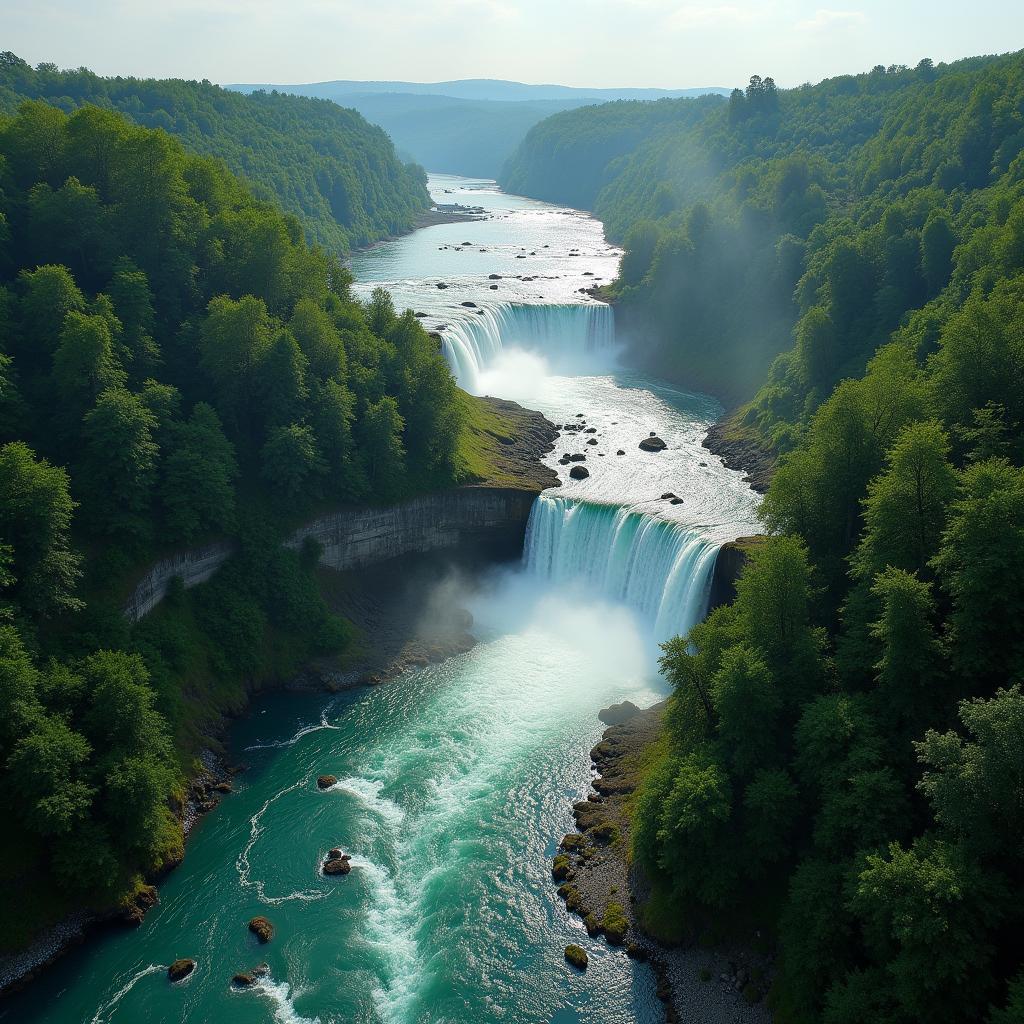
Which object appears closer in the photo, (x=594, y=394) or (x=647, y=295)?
(x=594, y=394)

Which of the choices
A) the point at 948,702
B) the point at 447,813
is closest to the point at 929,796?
the point at 948,702

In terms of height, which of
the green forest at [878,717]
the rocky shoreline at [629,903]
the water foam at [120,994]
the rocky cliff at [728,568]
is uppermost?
the green forest at [878,717]

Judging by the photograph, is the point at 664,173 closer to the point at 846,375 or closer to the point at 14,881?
the point at 846,375

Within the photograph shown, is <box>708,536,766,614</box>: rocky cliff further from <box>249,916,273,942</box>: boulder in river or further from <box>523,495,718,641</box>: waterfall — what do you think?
<box>249,916,273,942</box>: boulder in river

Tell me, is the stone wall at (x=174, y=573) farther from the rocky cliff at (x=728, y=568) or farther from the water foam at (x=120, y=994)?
the rocky cliff at (x=728, y=568)

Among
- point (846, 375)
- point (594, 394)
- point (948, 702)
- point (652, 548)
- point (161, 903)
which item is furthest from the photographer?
point (594, 394)

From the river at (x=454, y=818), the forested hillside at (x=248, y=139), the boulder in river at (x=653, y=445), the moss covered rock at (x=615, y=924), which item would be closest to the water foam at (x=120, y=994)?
the river at (x=454, y=818)
